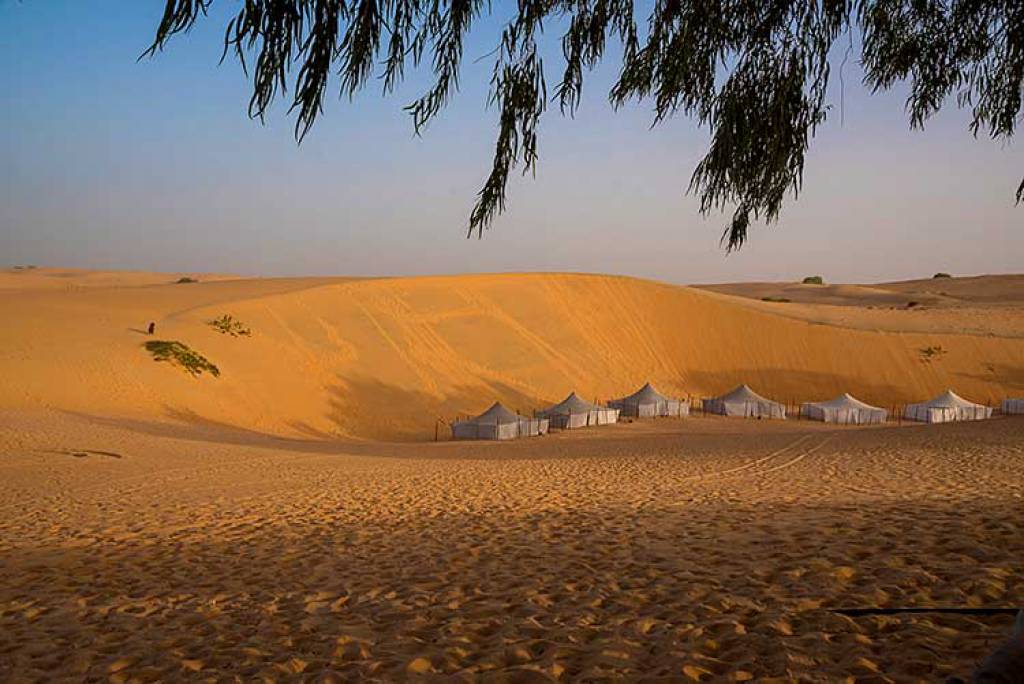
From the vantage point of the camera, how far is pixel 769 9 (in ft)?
18.5

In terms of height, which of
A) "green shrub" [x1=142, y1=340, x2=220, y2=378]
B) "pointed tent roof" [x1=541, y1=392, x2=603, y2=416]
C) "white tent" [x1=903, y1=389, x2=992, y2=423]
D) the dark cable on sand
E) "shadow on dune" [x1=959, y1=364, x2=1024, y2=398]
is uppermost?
"shadow on dune" [x1=959, y1=364, x2=1024, y2=398]

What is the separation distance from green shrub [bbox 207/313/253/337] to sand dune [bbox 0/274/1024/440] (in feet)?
1.81

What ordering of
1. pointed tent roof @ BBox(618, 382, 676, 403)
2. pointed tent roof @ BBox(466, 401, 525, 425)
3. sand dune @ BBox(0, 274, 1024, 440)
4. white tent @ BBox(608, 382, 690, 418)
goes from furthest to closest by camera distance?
pointed tent roof @ BBox(618, 382, 676, 403) < white tent @ BBox(608, 382, 690, 418) < sand dune @ BBox(0, 274, 1024, 440) < pointed tent roof @ BBox(466, 401, 525, 425)

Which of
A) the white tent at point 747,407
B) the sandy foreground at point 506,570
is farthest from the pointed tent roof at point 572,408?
the sandy foreground at point 506,570

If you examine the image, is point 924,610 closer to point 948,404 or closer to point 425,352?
point 948,404

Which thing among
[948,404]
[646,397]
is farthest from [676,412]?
[948,404]

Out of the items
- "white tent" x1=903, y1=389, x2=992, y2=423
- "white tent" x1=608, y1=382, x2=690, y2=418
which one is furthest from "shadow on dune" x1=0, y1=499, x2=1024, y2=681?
"white tent" x1=903, y1=389, x2=992, y2=423

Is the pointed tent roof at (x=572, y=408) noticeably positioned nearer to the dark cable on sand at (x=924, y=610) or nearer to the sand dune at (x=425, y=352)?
the sand dune at (x=425, y=352)

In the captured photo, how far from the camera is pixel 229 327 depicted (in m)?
36.9

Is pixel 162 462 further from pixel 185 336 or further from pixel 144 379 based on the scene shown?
pixel 185 336

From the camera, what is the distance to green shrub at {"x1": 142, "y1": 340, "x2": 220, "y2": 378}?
30578 millimetres

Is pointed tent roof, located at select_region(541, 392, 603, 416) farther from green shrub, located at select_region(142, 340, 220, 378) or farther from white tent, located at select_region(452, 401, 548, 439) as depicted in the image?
green shrub, located at select_region(142, 340, 220, 378)

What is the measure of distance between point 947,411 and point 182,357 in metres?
31.6

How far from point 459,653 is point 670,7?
16.1 ft
